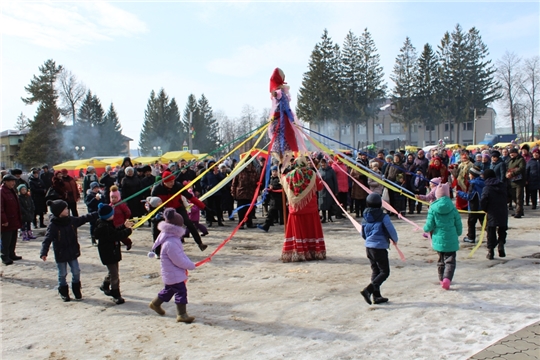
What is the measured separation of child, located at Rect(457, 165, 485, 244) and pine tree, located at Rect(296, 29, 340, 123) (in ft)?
159

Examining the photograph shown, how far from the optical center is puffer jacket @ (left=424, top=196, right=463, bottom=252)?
6.22m

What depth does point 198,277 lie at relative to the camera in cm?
741

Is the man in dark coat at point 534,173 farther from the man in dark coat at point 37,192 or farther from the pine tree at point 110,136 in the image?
the pine tree at point 110,136

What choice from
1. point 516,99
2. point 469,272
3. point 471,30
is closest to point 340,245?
point 469,272

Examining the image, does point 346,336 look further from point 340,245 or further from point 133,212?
point 133,212

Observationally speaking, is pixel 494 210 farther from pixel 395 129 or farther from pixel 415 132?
pixel 395 129

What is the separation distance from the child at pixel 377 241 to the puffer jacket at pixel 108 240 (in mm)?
3318

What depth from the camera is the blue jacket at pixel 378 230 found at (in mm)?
5883

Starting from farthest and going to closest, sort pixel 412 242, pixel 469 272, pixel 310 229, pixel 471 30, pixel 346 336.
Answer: pixel 471 30 < pixel 412 242 < pixel 310 229 < pixel 469 272 < pixel 346 336

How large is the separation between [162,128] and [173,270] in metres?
77.1

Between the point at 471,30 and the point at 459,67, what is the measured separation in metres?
4.56

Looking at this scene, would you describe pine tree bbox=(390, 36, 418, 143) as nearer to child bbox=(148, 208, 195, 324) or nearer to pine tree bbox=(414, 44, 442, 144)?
pine tree bbox=(414, 44, 442, 144)

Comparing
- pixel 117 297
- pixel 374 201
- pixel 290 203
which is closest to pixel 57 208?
pixel 117 297

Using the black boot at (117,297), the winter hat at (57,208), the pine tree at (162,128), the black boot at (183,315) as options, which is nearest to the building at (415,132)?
the pine tree at (162,128)
